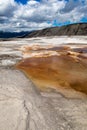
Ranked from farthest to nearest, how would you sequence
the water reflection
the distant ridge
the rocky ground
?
the distant ridge < the water reflection < the rocky ground

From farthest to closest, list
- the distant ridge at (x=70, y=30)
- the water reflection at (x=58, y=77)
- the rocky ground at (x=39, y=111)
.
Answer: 1. the distant ridge at (x=70, y=30)
2. the water reflection at (x=58, y=77)
3. the rocky ground at (x=39, y=111)

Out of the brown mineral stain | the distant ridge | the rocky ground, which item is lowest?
the distant ridge

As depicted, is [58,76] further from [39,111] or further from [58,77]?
[39,111]

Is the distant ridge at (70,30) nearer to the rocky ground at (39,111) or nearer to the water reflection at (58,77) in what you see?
the water reflection at (58,77)

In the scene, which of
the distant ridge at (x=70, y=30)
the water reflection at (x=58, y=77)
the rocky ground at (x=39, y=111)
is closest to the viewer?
the rocky ground at (x=39, y=111)

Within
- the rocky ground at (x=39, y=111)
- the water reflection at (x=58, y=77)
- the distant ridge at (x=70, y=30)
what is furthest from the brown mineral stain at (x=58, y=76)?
the distant ridge at (x=70, y=30)

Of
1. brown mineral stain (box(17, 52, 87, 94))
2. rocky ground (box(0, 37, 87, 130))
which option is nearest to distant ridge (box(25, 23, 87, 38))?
brown mineral stain (box(17, 52, 87, 94))

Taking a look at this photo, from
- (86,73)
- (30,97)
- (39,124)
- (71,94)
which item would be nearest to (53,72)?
(86,73)

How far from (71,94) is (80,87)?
1.24m

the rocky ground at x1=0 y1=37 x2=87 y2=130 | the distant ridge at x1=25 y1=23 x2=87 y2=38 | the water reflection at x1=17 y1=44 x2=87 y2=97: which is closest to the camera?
the rocky ground at x1=0 y1=37 x2=87 y2=130

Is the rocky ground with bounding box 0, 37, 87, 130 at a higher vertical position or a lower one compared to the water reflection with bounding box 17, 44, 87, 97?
higher

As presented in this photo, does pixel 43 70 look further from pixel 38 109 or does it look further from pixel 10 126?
pixel 10 126

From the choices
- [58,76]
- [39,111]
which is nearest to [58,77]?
[58,76]

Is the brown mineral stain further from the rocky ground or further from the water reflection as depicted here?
the rocky ground
